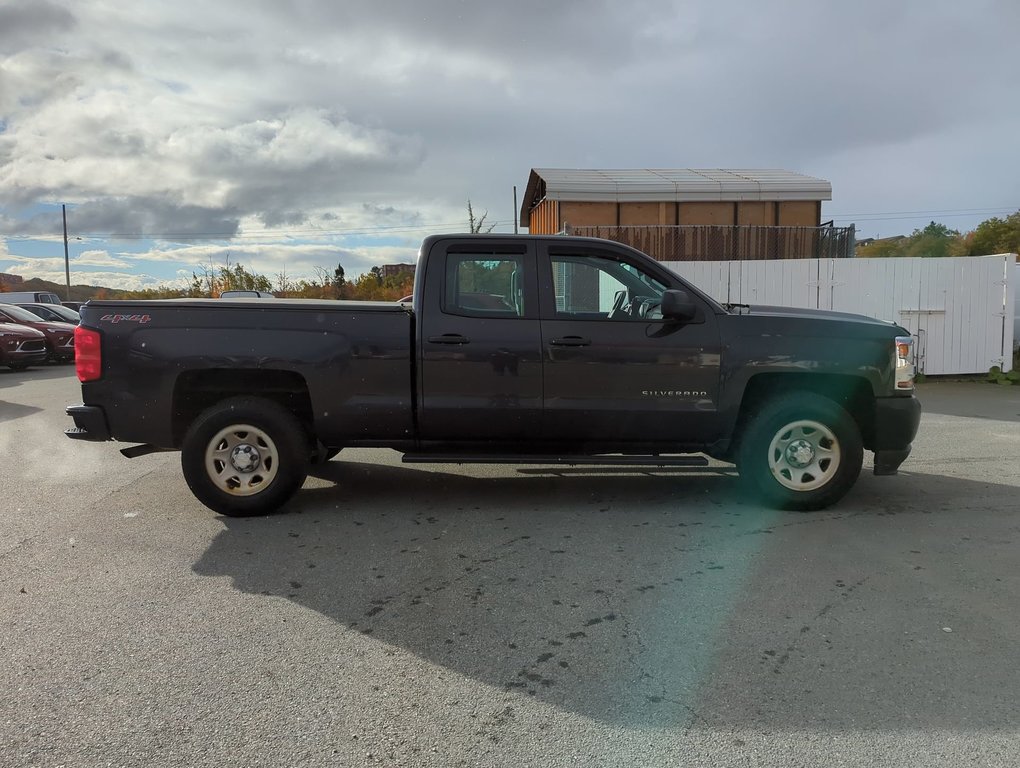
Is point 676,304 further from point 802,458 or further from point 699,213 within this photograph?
point 699,213

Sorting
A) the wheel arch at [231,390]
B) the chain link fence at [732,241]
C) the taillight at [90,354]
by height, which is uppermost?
the chain link fence at [732,241]

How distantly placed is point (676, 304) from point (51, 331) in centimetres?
1927

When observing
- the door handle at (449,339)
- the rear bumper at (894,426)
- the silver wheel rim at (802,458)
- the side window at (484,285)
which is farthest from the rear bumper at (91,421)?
the rear bumper at (894,426)

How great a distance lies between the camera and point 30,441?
328 inches

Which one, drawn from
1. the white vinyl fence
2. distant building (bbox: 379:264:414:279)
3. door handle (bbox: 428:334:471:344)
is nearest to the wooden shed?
the white vinyl fence

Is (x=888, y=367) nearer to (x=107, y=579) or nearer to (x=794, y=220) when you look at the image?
(x=107, y=579)

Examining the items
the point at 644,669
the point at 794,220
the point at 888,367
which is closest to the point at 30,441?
the point at 644,669

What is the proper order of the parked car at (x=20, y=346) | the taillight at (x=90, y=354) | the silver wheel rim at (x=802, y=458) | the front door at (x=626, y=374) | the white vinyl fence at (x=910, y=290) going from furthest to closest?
the parked car at (x=20, y=346) → the white vinyl fence at (x=910, y=290) → the silver wheel rim at (x=802, y=458) → the front door at (x=626, y=374) → the taillight at (x=90, y=354)

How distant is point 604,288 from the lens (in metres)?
5.43

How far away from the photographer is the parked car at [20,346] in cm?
1658

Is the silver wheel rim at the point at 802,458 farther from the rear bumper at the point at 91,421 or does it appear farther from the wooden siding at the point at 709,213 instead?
the wooden siding at the point at 709,213

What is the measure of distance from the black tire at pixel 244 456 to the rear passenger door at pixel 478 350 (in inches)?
37.7

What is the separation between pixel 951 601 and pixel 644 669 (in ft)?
6.07

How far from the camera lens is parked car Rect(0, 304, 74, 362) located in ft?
62.7
